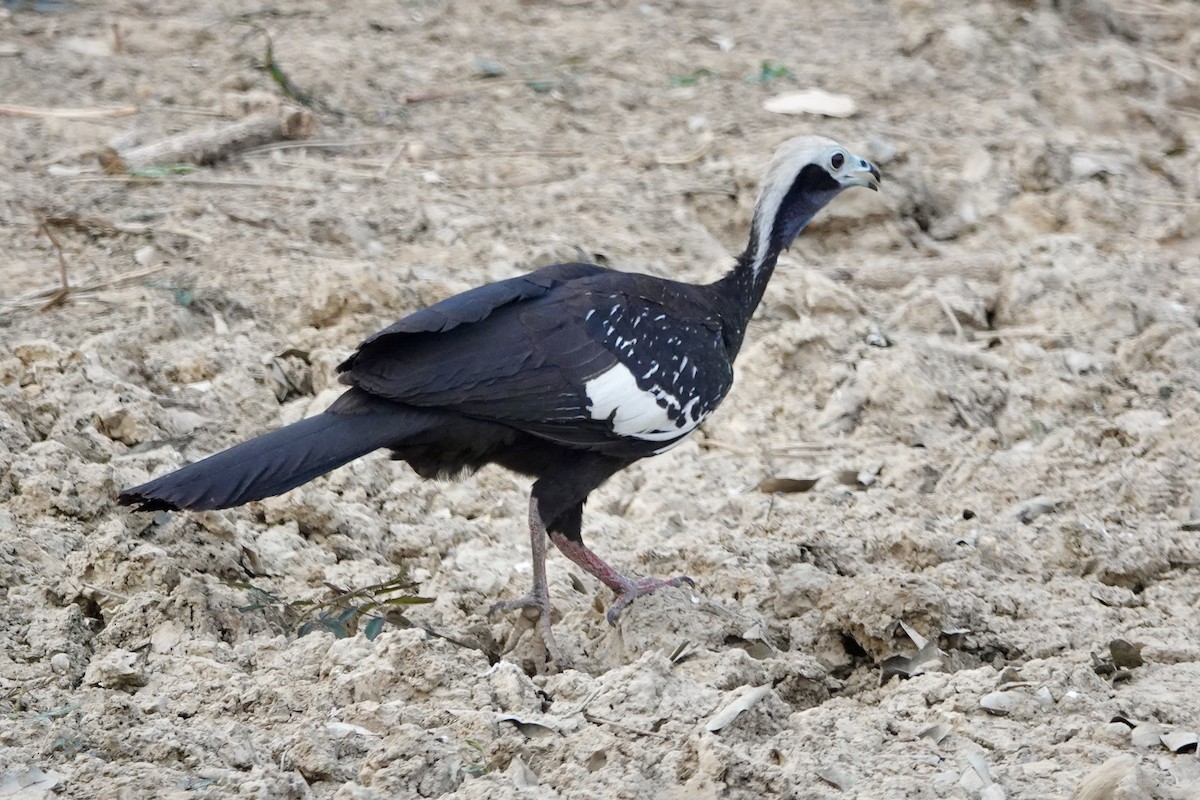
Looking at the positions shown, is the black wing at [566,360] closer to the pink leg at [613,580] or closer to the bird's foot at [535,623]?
the pink leg at [613,580]

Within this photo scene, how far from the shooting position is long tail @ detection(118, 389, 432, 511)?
150 inches

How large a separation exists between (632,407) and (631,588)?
538 millimetres

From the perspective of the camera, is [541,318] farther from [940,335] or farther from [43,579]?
[940,335]

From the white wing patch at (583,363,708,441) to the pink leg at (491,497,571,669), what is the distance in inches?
14.2

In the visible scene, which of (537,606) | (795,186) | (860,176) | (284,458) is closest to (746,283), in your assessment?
(795,186)

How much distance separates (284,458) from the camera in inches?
156

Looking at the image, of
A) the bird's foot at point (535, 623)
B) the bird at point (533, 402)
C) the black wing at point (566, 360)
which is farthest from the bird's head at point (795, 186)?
the bird's foot at point (535, 623)

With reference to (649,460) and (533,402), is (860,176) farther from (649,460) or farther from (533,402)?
(533,402)

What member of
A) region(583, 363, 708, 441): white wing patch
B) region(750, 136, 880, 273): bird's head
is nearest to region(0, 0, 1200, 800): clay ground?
region(583, 363, 708, 441): white wing patch

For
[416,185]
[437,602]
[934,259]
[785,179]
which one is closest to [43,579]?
[437,602]

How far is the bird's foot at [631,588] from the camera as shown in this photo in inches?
171

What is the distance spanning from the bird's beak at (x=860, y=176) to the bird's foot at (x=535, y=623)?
6.33 ft

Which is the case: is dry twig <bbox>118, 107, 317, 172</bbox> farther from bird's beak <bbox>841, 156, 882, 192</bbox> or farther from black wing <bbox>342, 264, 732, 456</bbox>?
bird's beak <bbox>841, 156, 882, 192</bbox>

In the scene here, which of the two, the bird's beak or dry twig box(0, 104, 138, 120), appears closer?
the bird's beak
